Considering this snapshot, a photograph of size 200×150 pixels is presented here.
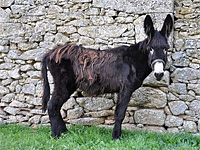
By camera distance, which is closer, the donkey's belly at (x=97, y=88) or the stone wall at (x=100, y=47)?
the donkey's belly at (x=97, y=88)

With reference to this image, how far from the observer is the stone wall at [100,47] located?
455 cm

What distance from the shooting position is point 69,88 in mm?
4082

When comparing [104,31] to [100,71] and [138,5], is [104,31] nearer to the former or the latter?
[138,5]

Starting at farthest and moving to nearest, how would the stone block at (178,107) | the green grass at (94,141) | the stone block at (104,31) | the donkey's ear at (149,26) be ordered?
the stone block at (104,31) → the stone block at (178,107) → the donkey's ear at (149,26) → the green grass at (94,141)

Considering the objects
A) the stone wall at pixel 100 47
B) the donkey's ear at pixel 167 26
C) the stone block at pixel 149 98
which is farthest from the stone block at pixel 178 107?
the donkey's ear at pixel 167 26

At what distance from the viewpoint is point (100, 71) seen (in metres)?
3.91

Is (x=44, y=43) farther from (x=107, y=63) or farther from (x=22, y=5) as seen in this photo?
(x=107, y=63)

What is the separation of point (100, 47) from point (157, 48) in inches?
61.1

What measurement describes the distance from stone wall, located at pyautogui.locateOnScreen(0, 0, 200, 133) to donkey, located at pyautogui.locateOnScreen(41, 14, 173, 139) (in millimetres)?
782

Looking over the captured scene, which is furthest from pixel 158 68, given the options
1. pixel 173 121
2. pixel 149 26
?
pixel 173 121

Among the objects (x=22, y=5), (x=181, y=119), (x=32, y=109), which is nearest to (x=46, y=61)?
(x=32, y=109)

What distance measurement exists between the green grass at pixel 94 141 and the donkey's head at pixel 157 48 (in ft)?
3.18

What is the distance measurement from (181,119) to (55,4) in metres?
3.36

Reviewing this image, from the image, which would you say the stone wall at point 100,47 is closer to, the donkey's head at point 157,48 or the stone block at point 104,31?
the stone block at point 104,31
